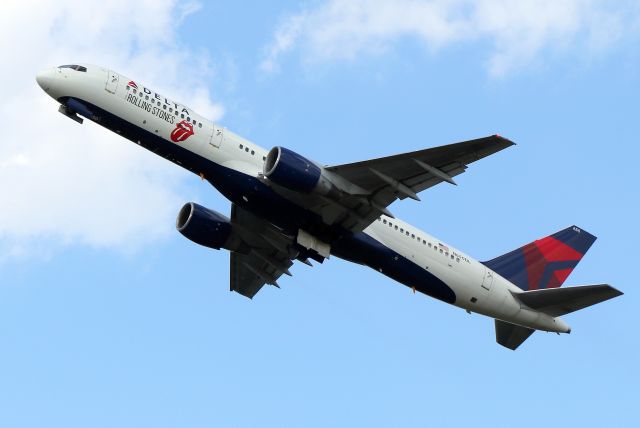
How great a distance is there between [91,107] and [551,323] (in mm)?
23399

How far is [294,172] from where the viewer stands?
41.9m

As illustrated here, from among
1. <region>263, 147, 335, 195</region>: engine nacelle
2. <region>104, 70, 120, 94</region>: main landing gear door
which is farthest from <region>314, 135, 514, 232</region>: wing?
<region>104, 70, 120, 94</region>: main landing gear door

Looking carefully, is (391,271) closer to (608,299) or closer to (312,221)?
(312,221)

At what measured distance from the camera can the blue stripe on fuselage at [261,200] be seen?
4356cm

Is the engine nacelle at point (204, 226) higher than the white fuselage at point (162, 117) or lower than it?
lower

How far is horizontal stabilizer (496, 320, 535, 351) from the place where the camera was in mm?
51594

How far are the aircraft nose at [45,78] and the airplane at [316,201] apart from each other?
0.04 metres

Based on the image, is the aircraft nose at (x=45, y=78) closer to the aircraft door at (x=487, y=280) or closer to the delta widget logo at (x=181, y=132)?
the delta widget logo at (x=181, y=132)

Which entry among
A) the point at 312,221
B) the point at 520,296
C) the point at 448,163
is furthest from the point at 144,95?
the point at 520,296

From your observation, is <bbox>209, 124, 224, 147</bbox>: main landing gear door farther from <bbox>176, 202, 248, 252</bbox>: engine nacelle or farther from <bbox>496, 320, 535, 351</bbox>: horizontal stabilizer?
<bbox>496, 320, 535, 351</bbox>: horizontal stabilizer

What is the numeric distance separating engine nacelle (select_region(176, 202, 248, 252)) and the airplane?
0.05 m

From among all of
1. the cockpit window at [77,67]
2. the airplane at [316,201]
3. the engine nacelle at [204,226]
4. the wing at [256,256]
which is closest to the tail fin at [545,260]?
the airplane at [316,201]

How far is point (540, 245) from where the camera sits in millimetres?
52750

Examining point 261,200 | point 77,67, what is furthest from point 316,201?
point 77,67
